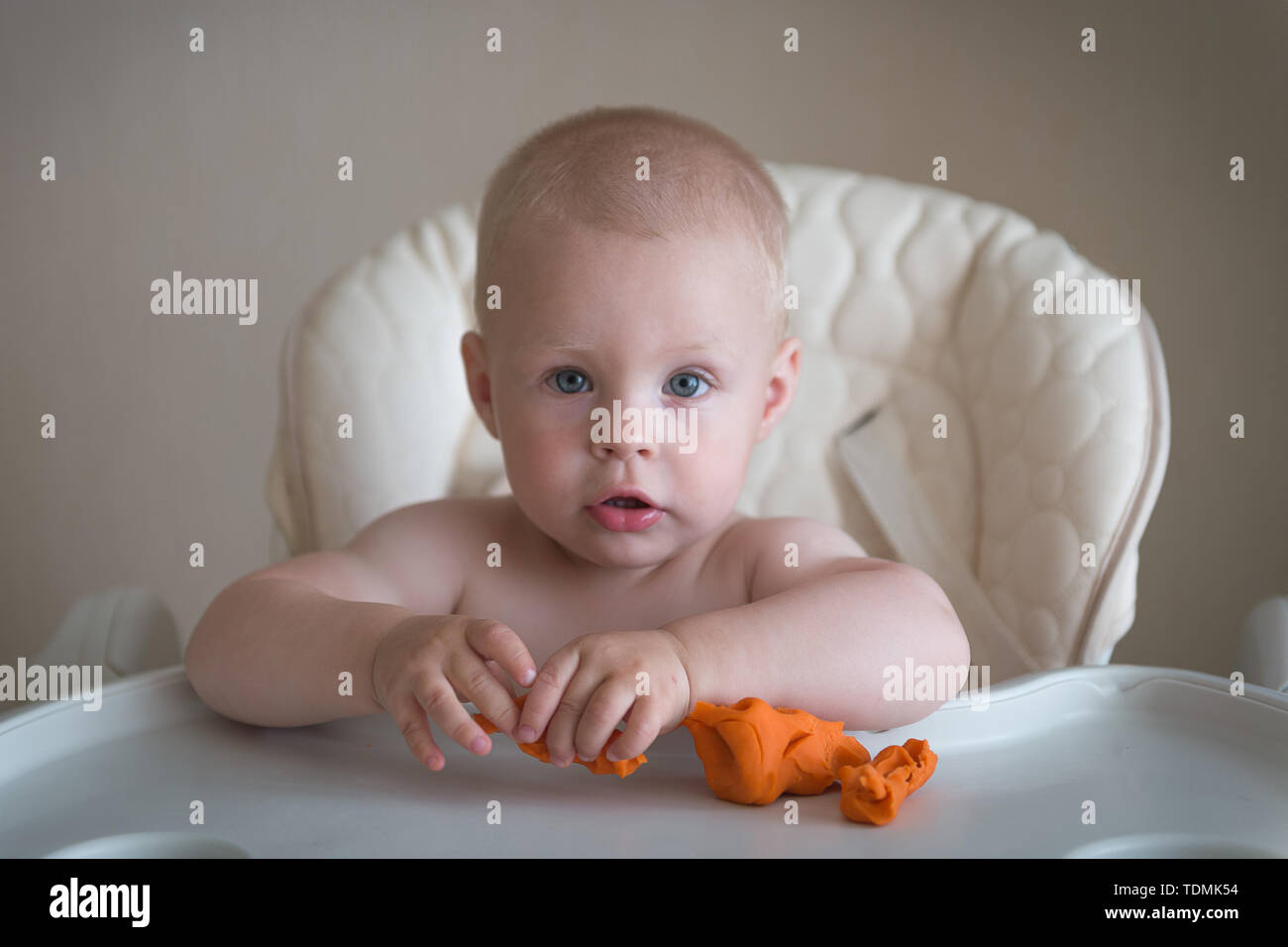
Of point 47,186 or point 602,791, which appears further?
point 47,186

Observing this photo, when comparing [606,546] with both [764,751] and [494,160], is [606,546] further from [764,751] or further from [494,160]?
[494,160]

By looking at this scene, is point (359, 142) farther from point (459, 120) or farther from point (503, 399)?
point (503, 399)

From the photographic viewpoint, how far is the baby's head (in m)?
0.75

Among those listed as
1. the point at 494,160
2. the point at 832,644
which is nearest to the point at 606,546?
the point at 832,644

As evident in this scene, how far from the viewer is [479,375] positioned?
920 mm

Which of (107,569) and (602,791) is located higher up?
(602,791)

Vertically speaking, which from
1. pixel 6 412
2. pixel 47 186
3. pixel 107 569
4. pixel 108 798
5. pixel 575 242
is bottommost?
pixel 107 569

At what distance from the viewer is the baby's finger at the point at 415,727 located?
1.95 ft

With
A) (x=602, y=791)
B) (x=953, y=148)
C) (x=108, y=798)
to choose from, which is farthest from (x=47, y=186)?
(x=602, y=791)

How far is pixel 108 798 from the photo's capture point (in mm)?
620

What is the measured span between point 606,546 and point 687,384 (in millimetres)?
121
